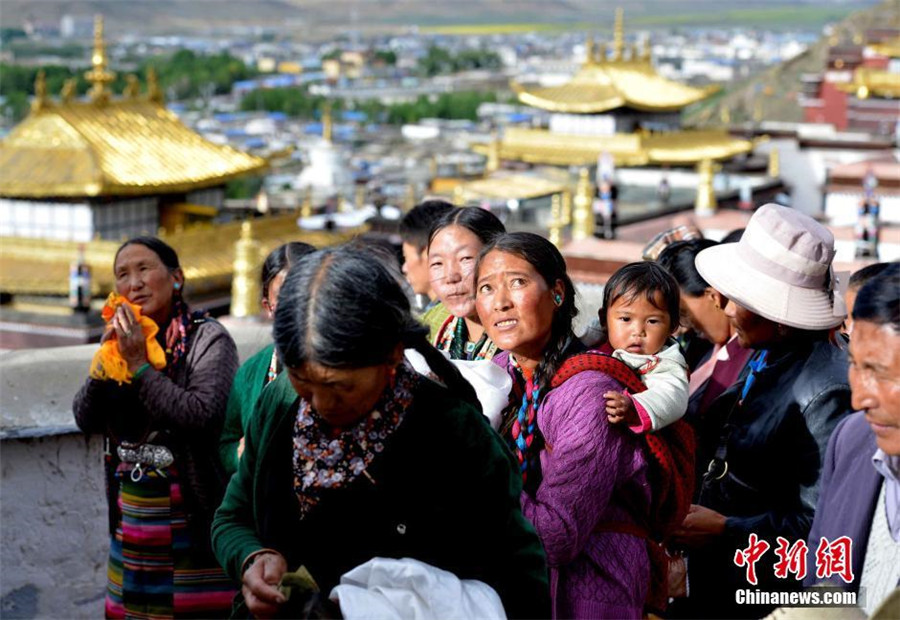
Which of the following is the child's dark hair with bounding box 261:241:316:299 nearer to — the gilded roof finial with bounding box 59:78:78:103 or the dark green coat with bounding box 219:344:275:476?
the dark green coat with bounding box 219:344:275:476

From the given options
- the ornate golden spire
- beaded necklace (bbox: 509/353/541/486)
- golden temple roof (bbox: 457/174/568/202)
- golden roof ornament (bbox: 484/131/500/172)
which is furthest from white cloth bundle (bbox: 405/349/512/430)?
golden roof ornament (bbox: 484/131/500/172)

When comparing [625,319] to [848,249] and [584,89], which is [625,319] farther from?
[584,89]

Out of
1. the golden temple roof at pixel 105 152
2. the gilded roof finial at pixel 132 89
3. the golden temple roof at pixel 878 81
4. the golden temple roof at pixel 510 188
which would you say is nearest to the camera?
the golden temple roof at pixel 105 152

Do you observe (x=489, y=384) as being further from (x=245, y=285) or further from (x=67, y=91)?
(x=67, y=91)

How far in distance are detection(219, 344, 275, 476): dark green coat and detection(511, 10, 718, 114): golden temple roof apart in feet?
63.1

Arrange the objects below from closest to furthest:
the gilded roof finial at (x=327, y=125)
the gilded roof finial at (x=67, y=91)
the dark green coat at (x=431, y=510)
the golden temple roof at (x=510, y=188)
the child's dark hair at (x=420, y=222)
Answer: the dark green coat at (x=431, y=510), the child's dark hair at (x=420, y=222), the gilded roof finial at (x=67, y=91), the golden temple roof at (x=510, y=188), the gilded roof finial at (x=327, y=125)

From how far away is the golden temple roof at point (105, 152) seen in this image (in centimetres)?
1573

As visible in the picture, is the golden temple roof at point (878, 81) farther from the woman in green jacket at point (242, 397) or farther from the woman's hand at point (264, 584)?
the woman's hand at point (264, 584)

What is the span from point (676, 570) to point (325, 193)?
4234 centimetres

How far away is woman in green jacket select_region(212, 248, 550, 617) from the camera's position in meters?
1.91

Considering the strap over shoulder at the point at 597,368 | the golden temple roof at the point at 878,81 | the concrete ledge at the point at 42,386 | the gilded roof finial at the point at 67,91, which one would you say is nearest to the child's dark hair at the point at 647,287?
the strap over shoulder at the point at 597,368

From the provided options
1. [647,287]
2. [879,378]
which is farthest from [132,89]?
[879,378]

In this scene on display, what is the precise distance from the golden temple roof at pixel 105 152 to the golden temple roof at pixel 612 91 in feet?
21.3

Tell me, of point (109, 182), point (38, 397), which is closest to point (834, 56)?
point (109, 182)
